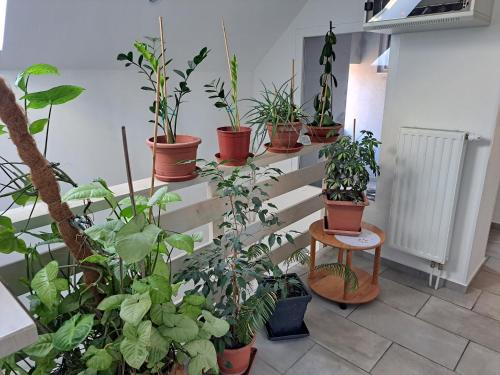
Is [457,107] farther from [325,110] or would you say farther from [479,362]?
[479,362]

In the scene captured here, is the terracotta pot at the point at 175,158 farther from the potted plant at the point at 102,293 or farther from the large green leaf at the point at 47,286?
the large green leaf at the point at 47,286

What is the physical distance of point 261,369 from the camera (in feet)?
5.75

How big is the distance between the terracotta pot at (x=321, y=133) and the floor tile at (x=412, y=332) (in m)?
1.07

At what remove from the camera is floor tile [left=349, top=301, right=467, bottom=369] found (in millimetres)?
1841

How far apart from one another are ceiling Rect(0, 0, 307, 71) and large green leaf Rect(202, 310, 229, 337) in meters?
2.18

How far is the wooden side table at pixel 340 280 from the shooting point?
6.82 ft

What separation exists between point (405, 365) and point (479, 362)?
0.38 meters

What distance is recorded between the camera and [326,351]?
1858 mm

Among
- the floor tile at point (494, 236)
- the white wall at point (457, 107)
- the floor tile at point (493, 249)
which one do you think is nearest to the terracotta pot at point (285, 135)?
the white wall at point (457, 107)

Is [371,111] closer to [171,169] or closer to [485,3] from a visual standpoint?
[485,3]

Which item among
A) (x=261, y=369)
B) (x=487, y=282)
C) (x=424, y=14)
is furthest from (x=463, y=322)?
(x=424, y=14)

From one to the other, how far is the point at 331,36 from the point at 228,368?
1.89 meters

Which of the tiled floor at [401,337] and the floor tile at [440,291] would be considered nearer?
the tiled floor at [401,337]

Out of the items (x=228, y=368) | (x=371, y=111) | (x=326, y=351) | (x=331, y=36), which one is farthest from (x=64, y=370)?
(x=371, y=111)
